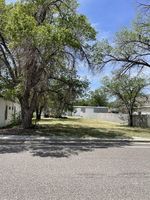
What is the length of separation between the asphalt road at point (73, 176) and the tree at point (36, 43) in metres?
8.65

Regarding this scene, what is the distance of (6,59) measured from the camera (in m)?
23.1

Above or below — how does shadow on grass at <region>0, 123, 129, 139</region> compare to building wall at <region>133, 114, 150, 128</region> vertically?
below

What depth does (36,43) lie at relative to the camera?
19047mm

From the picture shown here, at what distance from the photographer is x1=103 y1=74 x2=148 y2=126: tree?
132 feet

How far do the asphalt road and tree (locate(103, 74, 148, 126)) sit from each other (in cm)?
2858

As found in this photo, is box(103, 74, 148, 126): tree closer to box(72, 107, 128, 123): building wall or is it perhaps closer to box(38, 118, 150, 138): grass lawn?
box(72, 107, 128, 123): building wall

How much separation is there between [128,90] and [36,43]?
23791mm

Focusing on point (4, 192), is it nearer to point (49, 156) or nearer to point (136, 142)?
point (49, 156)

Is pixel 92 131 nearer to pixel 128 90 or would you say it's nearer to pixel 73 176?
pixel 73 176

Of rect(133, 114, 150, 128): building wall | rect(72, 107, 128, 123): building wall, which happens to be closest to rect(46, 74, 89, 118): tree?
rect(72, 107, 128, 123): building wall

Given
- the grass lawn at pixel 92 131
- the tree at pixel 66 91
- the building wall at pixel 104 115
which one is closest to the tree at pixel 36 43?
the tree at pixel 66 91

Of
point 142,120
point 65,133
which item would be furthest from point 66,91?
point 142,120

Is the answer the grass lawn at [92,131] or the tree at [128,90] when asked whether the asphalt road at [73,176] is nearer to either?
the grass lawn at [92,131]

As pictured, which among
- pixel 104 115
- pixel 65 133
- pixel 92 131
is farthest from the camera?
pixel 104 115
